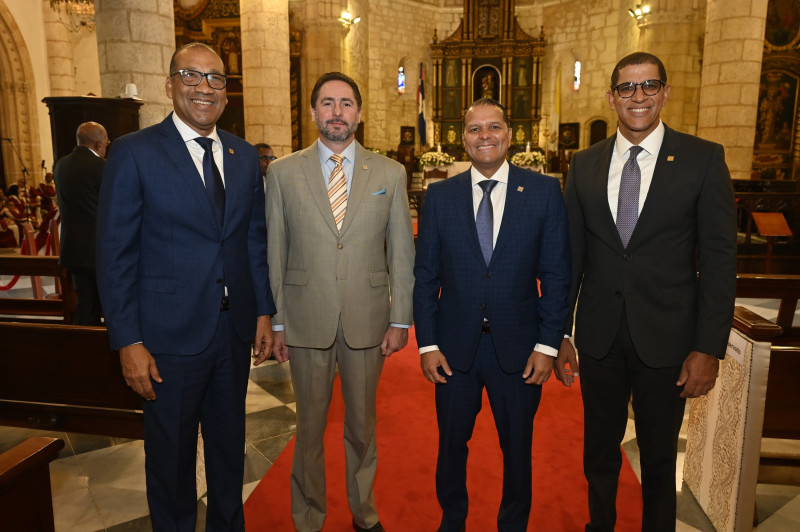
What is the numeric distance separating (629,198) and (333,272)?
3.65 ft

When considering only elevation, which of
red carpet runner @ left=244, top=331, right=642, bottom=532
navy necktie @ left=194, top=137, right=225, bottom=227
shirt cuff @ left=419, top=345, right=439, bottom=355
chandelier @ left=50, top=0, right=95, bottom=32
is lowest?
red carpet runner @ left=244, top=331, right=642, bottom=532

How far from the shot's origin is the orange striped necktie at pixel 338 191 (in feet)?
6.98

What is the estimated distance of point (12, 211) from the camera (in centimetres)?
923

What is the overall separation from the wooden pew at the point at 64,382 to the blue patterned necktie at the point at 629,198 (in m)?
2.12

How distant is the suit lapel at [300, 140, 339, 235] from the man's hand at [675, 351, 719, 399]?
133cm

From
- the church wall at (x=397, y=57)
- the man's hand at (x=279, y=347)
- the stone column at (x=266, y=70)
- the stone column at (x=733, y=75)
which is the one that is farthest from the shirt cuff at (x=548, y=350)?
the church wall at (x=397, y=57)

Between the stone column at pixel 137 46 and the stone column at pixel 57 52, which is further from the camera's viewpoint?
the stone column at pixel 57 52

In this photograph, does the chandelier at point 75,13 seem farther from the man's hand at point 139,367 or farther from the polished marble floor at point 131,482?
the man's hand at point 139,367

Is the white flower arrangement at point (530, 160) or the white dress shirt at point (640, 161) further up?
the white flower arrangement at point (530, 160)

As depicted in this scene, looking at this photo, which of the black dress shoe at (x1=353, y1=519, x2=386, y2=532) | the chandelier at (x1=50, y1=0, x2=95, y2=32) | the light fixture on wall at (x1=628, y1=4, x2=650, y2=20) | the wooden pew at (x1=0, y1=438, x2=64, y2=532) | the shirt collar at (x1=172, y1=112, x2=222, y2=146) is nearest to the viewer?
the wooden pew at (x1=0, y1=438, x2=64, y2=532)

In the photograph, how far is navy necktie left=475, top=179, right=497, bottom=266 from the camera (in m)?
1.99

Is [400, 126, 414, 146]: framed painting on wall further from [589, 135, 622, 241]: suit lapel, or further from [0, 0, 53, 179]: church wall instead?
[589, 135, 622, 241]: suit lapel

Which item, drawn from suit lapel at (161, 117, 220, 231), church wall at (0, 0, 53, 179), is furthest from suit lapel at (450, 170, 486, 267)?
church wall at (0, 0, 53, 179)

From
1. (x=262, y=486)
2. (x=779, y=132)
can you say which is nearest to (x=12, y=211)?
(x=262, y=486)
